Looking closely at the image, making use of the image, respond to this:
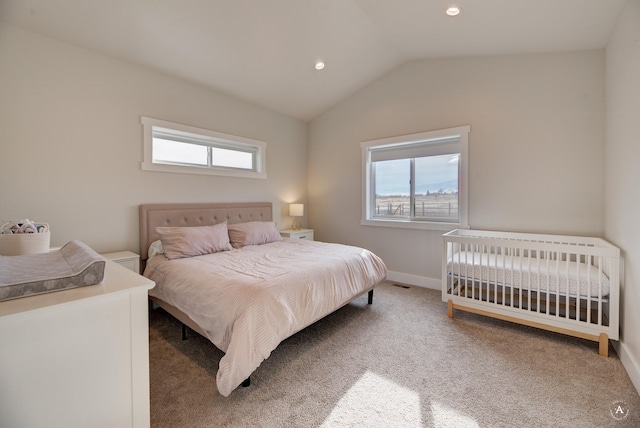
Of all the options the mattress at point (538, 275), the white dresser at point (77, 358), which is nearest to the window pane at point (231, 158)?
the white dresser at point (77, 358)

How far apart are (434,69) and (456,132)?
0.92 meters

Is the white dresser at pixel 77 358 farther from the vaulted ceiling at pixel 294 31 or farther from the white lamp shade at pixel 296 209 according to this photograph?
the white lamp shade at pixel 296 209

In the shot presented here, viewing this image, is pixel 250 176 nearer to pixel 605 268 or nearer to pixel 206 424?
pixel 206 424

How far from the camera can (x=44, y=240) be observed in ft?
6.15

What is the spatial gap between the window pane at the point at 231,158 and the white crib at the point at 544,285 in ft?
9.70

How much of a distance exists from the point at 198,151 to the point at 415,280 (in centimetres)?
341

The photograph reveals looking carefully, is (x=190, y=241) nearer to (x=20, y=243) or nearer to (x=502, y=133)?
(x=20, y=243)

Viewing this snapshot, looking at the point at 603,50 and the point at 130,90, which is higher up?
the point at 603,50

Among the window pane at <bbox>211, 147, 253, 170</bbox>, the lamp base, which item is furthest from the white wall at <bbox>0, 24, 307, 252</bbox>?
the lamp base

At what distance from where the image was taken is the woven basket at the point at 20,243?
1730 mm

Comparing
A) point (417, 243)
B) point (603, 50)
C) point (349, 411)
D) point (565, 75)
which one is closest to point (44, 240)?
point (349, 411)

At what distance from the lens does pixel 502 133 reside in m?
3.19

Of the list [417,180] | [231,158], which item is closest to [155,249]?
[231,158]

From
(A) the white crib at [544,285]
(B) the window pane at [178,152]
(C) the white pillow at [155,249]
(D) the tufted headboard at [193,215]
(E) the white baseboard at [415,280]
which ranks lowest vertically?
(E) the white baseboard at [415,280]
